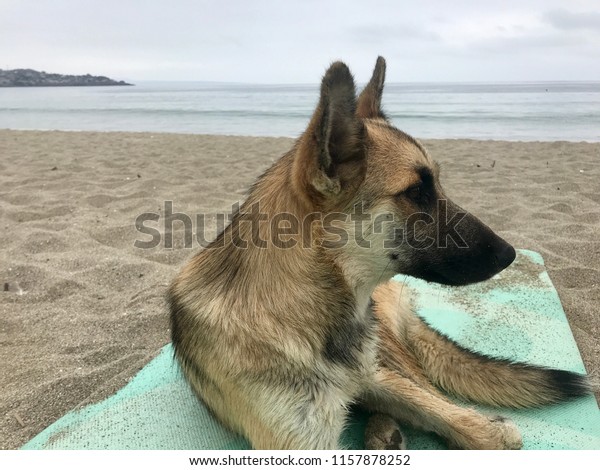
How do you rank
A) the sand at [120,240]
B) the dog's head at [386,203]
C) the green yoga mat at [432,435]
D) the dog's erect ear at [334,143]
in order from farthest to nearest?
the sand at [120,240] → the green yoga mat at [432,435] → the dog's head at [386,203] → the dog's erect ear at [334,143]

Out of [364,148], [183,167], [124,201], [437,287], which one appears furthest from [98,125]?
[364,148]

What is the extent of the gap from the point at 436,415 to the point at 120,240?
4439 mm

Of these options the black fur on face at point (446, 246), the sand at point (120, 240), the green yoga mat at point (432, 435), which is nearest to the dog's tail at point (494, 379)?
the green yoga mat at point (432, 435)

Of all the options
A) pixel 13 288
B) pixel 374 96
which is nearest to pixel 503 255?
pixel 374 96

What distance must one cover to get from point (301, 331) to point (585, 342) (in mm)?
2467

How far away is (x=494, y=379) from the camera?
2.86 meters

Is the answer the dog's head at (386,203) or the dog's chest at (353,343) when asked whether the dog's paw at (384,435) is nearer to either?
the dog's chest at (353,343)

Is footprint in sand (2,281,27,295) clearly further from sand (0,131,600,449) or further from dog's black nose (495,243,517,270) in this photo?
dog's black nose (495,243,517,270)

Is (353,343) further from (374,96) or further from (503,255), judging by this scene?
(374,96)

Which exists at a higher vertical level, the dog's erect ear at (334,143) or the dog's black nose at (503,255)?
the dog's erect ear at (334,143)

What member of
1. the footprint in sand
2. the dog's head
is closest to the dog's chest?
the dog's head

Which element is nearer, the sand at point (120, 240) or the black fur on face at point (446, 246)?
the black fur on face at point (446, 246)

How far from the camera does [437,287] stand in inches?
174

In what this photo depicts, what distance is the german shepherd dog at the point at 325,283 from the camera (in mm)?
2244
